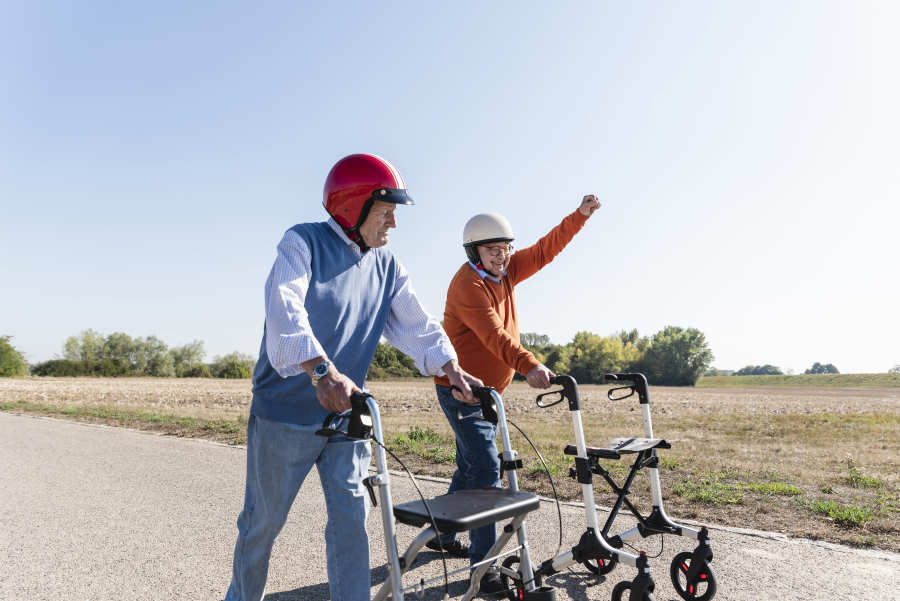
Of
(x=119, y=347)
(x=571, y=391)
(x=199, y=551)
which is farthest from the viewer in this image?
(x=119, y=347)

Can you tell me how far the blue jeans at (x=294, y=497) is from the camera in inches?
108

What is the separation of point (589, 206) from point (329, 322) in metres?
3.16

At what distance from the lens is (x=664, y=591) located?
12.9 ft

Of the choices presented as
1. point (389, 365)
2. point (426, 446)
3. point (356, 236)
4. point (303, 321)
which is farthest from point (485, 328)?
point (389, 365)

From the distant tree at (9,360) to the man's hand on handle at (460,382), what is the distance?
88398 mm

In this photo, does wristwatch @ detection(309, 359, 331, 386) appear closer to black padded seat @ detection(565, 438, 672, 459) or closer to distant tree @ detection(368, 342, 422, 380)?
black padded seat @ detection(565, 438, 672, 459)

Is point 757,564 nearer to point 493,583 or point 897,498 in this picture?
point 493,583

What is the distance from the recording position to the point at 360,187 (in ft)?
9.69

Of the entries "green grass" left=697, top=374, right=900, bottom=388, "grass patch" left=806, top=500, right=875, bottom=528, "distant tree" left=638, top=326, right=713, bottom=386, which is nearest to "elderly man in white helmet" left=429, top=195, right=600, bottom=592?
"grass patch" left=806, top=500, right=875, bottom=528

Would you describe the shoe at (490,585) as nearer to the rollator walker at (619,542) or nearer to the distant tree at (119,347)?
the rollator walker at (619,542)

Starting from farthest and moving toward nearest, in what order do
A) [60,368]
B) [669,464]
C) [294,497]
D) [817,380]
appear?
[60,368] → [817,380] → [669,464] → [294,497]

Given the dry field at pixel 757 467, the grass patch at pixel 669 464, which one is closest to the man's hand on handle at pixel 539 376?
the dry field at pixel 757 467

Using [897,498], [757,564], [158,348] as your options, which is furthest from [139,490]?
[158,348]

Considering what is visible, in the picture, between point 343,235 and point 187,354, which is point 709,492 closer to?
point 343,235
